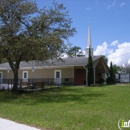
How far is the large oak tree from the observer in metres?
16.1

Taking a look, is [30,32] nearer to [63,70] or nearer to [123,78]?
[63,70]

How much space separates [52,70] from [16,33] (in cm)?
1514

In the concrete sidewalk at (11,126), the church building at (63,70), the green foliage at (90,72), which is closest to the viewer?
the concrete sidewalk at (11,126)

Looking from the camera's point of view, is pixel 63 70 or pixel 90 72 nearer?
pixel 90 72

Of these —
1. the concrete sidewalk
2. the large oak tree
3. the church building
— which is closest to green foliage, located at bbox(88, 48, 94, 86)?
the church building

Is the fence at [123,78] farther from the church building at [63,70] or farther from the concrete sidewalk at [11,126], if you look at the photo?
the concrete sidewalk at [11,126]

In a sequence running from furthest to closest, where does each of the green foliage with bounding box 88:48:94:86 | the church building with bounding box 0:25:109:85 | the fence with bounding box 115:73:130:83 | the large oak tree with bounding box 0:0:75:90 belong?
the fence with bounding box 115:73:130:83 → the church building with bounding box 0:25:109:85 → the green foliage with bounding box 88:48:94:86 → the large oak tree with bounding box 0:0:75:90

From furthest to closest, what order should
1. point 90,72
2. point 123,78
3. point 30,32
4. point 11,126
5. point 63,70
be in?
point 123,78 < point 63,70 < point 90,72 < point 30,32 < point 11,126

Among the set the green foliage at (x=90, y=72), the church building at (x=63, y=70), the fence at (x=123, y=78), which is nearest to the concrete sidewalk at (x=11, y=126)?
the church building at (x=63, y=70)

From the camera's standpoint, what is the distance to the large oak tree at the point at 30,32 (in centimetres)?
1611

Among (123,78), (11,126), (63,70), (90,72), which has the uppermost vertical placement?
(63,70)

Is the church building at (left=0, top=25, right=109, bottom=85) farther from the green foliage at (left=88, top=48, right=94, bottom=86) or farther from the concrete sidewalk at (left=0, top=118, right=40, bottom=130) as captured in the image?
the concrete sidewalk at (left=0, top=118, right=40, bottom=130)

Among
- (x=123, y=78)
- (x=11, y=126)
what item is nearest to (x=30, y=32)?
(x=11, y=126)

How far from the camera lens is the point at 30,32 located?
17.7 meters
